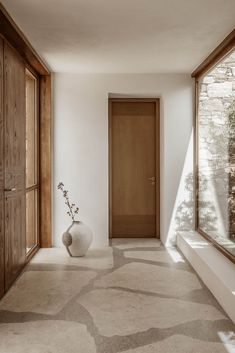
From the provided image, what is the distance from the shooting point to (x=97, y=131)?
229 inches

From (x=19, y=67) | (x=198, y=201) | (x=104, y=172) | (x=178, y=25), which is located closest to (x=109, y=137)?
(x=104, y=172)

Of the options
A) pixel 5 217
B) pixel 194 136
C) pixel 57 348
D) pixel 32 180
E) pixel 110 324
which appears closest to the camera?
pixel 57 348

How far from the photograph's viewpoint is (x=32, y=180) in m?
5.39

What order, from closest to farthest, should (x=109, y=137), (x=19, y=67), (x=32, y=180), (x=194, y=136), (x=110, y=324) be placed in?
(x=110, y=324) < (x=19, y=67) < (x=32, y=180) < (x=194, y=136) < (x=109, y=137)

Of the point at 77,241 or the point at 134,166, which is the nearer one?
the point at 77,241

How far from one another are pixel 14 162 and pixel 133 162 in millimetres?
2520

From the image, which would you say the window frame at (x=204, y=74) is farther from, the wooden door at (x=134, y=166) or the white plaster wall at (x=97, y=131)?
the wooden door at (x=134, y=166)

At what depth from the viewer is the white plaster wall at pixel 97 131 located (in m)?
5.79

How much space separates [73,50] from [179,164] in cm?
224

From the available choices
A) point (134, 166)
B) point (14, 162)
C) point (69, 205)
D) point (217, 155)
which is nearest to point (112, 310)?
point (14, 162)

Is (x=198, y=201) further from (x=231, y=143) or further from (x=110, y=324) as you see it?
(x=110, y=324)

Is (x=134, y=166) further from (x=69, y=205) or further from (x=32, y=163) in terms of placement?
(x=32, y=163)

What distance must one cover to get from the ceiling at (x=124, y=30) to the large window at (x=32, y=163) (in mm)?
449

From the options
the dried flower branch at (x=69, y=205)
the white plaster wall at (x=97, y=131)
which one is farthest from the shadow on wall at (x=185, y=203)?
the dried flower branch at (x=69, y=205)
